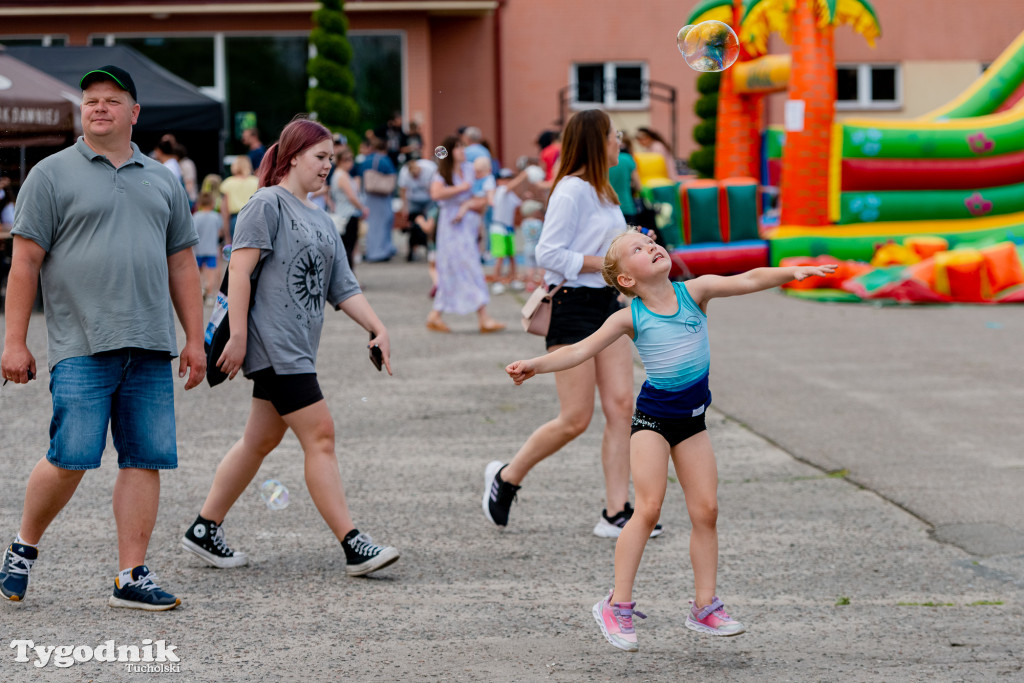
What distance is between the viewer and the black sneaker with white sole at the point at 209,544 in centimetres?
488

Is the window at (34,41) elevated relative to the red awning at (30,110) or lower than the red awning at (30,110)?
elevated

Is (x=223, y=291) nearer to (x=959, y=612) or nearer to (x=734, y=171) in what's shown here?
(x=959, y=612)

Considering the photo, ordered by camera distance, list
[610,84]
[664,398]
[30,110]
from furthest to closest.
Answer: [610,84]
[30,110]
[664,398]

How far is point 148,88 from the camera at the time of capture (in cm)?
1869

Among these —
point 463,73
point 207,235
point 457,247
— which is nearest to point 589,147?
point 457,247

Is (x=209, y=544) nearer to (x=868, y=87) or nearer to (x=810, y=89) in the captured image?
(x=810, y=89)

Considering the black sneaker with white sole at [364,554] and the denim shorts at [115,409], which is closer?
the denim shorts at [115,409]

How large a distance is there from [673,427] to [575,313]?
4.69 ft

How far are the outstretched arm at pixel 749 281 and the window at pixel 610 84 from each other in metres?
24.7

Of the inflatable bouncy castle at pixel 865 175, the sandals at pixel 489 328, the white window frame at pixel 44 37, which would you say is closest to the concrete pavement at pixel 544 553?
the sandals at pixel 489 328

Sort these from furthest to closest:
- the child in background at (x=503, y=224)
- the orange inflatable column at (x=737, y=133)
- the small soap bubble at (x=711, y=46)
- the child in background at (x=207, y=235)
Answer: the orange inflatable column at (x=737, y=133)
the child in background at (x=503, y=224)
the child in background at (x=207, y=235)
the small soap bubble at (x=711, y=46)

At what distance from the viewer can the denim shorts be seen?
14.0 ft

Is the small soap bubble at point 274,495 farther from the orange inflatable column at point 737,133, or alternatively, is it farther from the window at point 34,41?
the window at point 34,41

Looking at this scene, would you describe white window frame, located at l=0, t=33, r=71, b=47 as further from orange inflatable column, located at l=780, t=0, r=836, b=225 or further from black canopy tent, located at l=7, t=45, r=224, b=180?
orange inflatable column, located at l=780, t=0, r=836, b=225
